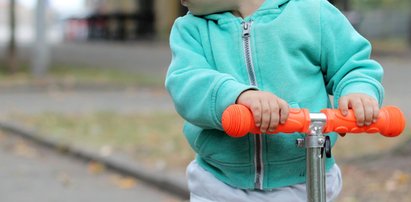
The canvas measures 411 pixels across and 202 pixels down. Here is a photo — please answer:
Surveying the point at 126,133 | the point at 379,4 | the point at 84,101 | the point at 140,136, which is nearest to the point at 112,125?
the point at 126,133

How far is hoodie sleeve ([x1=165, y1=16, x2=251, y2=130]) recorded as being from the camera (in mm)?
2742

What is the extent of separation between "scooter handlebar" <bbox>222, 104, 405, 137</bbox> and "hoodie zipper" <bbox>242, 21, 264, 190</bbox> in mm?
385

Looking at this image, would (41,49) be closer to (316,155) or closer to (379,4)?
(316,155)

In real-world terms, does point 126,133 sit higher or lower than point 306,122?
lower

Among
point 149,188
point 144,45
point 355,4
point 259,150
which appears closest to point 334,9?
point 259,150

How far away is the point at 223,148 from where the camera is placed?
2975mm

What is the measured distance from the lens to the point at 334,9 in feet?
9.95

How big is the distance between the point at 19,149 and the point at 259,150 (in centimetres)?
736

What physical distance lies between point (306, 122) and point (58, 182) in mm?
5848

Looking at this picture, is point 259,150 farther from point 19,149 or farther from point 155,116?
point 155,116

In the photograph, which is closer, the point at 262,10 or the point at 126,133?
the point at 262,10

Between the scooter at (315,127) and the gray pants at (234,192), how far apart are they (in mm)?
422

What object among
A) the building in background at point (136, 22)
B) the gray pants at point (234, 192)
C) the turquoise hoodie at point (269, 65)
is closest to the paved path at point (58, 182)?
the gray pants at point (234, 192)

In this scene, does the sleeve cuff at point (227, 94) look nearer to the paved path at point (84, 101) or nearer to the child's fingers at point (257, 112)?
the child's fingers at point (257, 112)
